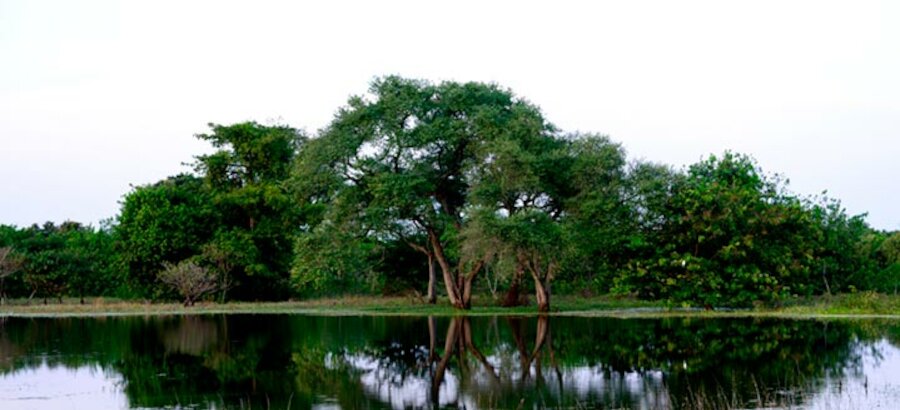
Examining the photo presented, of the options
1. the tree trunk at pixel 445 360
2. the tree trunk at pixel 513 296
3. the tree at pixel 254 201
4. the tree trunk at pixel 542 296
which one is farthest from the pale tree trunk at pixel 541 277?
the tree at pixel 254 201

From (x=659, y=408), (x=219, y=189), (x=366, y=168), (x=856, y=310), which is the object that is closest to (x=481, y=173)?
(x=366, y=168)

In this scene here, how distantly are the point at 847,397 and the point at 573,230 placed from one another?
96.4ft

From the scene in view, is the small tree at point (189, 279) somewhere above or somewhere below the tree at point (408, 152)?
below

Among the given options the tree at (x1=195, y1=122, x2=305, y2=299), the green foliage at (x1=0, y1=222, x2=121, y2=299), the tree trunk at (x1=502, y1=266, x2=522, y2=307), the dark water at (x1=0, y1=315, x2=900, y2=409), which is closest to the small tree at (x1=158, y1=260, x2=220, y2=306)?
the tree at (x1=195, y1=122, x2=305, y2=299)

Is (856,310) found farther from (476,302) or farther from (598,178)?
(476,302)

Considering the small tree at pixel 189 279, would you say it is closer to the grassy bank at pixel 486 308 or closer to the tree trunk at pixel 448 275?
the grassy bank at pixel 486 308

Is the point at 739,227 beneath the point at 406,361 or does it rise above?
above

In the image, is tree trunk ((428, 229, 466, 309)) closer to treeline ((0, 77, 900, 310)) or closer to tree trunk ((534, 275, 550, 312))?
treeline ((0, 77, 900, 310))

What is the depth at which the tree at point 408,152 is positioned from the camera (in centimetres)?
5044

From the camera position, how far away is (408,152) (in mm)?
52375

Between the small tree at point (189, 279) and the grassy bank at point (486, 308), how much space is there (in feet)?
2.98

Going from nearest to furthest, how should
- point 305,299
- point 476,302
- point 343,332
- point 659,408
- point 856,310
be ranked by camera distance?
point 659,408
point 343,332
point 856,310
point 476,302
point 305,299

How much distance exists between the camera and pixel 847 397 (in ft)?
59.8

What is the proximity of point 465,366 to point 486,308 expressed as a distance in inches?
1144
